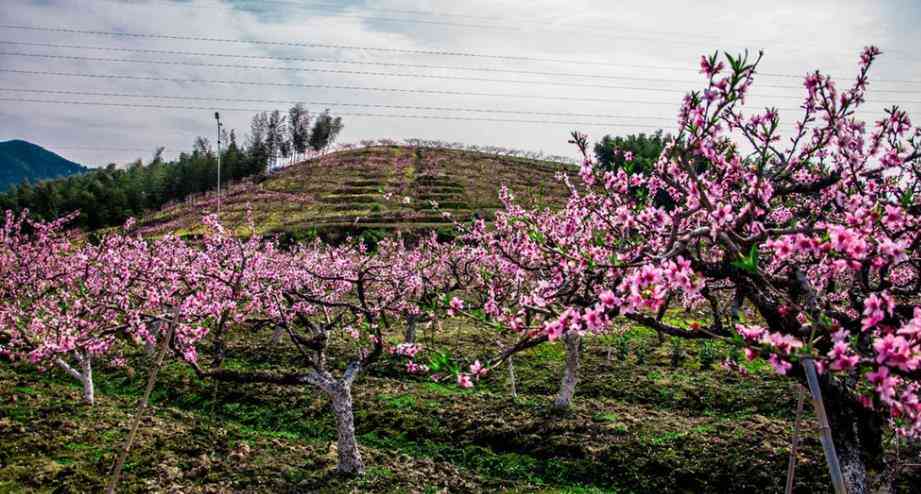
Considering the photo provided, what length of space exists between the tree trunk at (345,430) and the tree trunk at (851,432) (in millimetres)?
8097

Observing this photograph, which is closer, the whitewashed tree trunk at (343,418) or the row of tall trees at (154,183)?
the whitewashed tree trunk at (343,418)

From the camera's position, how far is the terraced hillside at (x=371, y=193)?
6825 centimetres

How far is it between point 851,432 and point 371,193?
83.6 metres

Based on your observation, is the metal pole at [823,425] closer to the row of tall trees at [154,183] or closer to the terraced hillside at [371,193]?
the terraced hillside at [371,193]

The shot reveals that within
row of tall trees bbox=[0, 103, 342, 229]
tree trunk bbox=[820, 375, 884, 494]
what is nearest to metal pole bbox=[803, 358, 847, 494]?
tree trunk bbox=[820, 375, 884, 494]

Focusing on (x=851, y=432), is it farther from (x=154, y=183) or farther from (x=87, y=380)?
(x=154, y=183)

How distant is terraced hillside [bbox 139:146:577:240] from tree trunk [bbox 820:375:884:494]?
5249 cm

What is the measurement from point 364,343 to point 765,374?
50.7ft

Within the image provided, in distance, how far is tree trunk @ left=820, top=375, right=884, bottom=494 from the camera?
5695 millimetres

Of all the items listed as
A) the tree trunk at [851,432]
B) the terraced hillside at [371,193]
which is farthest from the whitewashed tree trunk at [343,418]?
the terraced hillside at [371,193]

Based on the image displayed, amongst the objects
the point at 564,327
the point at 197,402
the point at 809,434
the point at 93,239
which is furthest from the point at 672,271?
the point at 93,239

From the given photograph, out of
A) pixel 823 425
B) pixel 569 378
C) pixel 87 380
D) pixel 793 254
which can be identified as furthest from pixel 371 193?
pixel 823 425

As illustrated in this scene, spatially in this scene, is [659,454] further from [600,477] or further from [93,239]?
[93,239]

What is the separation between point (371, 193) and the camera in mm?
86500
